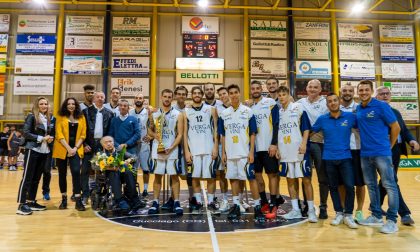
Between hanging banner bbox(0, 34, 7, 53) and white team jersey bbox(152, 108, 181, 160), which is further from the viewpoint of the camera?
hanging banner bbox(0, 34, 7, 53)

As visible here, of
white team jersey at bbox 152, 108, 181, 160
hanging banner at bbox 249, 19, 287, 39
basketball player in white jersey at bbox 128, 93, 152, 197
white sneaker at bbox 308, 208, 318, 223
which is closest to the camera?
white sneaker at bbox 308, 208, 318, 223

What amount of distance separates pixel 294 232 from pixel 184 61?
9575 mm

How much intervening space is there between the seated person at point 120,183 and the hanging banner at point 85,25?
29.9ft

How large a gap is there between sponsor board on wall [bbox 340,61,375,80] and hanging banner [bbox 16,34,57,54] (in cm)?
1176

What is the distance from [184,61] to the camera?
1180 cm

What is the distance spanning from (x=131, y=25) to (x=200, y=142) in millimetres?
9475

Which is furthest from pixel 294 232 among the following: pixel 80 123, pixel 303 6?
pixel 303 6

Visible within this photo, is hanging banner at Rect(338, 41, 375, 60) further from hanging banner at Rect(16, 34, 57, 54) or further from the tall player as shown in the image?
hanging banner at Rect(16, 34, 57, 54)

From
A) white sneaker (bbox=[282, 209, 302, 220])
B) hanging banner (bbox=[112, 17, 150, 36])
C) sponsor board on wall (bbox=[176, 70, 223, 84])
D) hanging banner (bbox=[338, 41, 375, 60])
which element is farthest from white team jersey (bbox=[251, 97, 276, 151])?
hanging banner (bbox=[338, 41, 375, 60])

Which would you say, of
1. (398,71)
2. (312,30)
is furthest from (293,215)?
(398,71)

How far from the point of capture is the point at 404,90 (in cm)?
1232

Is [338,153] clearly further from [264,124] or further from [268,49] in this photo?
[268,49]

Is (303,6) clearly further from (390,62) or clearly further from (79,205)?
(79,205)

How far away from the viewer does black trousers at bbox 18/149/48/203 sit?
400 centimetres
